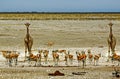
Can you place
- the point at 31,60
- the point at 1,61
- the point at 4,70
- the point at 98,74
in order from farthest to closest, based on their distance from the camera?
the point at 1,61 → the point at 31,60 → the point at 4,70 → the point at 98,74

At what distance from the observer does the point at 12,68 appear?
1873 cm

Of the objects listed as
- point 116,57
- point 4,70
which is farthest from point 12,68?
point 116,57

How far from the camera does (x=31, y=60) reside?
1930cm

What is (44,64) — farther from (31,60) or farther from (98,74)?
(98,74)

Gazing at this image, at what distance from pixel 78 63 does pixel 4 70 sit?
3791 mm

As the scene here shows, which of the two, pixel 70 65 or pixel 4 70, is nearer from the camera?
pixel 4 70

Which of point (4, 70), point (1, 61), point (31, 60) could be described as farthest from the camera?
point (1, 61)

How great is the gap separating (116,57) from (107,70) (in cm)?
117

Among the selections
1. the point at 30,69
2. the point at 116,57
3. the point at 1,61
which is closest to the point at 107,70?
the point at 116,57

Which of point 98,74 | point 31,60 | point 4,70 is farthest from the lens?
point 31,60

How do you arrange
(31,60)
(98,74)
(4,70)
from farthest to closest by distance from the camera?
(31,60), (4,70), (98,74)

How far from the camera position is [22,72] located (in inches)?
692

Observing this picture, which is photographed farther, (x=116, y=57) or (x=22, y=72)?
(x=116, y=57)

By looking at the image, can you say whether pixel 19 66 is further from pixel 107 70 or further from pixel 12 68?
pixel 107 70
